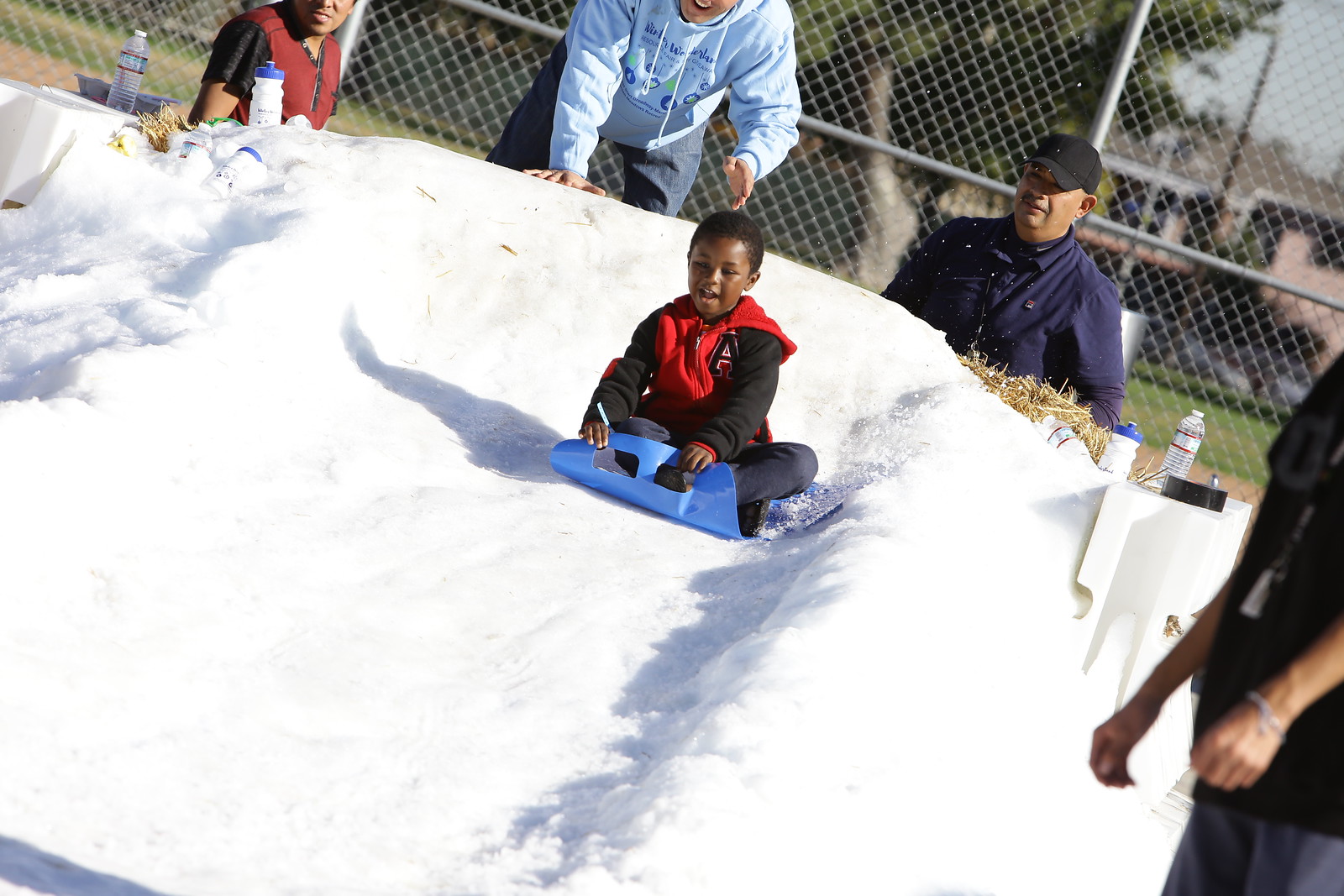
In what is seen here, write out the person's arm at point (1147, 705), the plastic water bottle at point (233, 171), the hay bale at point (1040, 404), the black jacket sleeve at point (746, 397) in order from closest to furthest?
the person's arm at point (1147, 705), the black jacket sleeve at point (746, 397), the plastic water bottle at point (233, 171), the hay bale at point (1040, 404)

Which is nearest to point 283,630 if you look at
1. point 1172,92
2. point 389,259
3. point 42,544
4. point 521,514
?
point 42,544

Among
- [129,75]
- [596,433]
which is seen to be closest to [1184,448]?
[596,433]

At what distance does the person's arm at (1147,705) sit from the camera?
1330 millimetres

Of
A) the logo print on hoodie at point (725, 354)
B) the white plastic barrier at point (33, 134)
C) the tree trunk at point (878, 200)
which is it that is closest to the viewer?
the logo print on hoodie at point (725, 354)

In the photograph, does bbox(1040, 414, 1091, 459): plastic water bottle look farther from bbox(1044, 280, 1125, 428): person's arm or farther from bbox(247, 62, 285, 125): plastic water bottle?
bbox(247, 62, 285, 125): plastic water bottle

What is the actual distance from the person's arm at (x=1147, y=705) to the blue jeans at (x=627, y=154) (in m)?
3.43

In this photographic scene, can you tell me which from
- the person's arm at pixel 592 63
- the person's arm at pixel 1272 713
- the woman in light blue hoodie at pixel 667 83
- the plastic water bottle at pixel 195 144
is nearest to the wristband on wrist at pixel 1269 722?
the person's arm at pixel 1272 713

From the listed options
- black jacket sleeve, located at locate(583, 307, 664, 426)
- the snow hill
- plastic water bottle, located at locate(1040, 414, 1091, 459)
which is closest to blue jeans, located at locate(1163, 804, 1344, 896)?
the snow hill

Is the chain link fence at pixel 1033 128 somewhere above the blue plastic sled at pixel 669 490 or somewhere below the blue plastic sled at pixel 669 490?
above

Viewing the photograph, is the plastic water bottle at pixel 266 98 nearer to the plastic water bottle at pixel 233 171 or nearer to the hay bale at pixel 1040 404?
the plastic water bottle at pixel 233 171

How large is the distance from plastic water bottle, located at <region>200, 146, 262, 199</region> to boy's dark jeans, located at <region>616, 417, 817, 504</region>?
159cm

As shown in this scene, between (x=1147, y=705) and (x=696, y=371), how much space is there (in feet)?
6.85

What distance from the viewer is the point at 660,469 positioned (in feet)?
10.0

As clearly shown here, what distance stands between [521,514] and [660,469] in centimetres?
47
